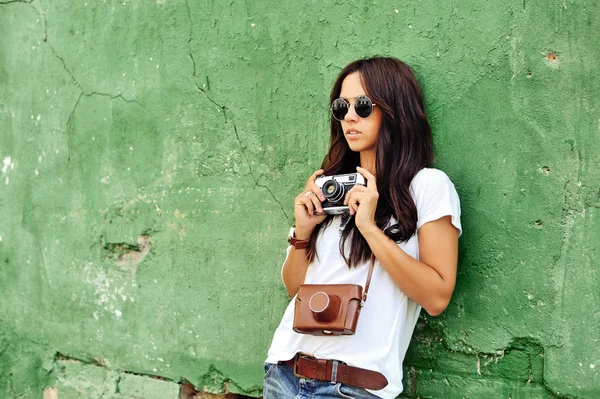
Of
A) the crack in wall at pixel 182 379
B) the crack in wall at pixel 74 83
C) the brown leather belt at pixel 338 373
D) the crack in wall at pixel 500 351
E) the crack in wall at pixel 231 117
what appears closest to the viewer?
the brown leather belt at pixel 338 373

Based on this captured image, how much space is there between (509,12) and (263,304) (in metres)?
1.44

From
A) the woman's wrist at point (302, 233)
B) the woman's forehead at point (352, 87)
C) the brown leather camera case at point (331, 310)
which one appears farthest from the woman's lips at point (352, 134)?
the brown leather camera case at point (331, 310)

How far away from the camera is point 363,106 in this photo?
95.9 inches

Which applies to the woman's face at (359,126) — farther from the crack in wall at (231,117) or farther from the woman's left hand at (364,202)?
the crack in wall at (231,117)

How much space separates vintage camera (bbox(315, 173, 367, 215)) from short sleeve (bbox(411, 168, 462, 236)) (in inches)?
6.7

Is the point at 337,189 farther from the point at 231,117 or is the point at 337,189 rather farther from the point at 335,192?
the point at 231,117

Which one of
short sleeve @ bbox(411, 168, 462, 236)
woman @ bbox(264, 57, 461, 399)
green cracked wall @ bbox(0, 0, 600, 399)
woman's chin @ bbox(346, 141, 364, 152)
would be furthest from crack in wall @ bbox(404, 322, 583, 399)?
woman's chin @ bbox(346, 141, 364, 152)

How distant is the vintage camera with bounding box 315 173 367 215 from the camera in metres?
2.36

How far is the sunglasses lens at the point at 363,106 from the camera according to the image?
2430 mm

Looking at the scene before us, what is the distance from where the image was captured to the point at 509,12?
8.25ft

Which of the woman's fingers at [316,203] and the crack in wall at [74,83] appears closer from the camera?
the woman's fingers at [316,203]

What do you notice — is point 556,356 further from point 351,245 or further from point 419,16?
point 419,16

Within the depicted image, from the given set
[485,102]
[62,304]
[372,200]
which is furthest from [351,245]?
[62,304]

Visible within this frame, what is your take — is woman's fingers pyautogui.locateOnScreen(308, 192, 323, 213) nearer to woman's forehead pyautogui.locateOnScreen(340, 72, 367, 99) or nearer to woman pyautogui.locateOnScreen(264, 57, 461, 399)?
woman pyautogui.locateOnScreen(264, 57, 461, 399)
